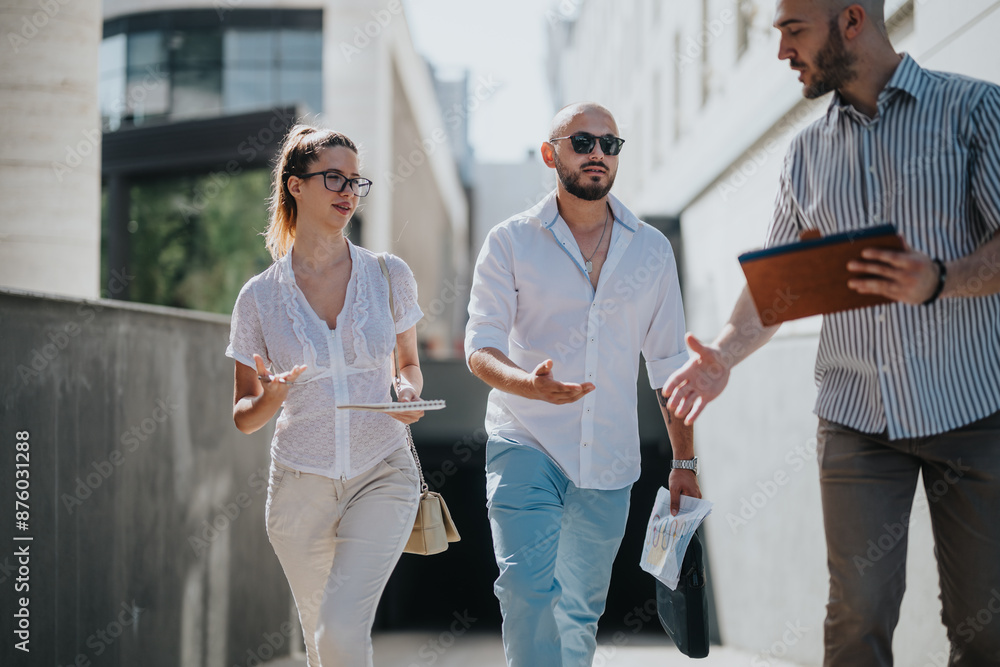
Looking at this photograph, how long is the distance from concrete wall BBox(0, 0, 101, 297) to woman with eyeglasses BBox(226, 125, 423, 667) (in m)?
3.89

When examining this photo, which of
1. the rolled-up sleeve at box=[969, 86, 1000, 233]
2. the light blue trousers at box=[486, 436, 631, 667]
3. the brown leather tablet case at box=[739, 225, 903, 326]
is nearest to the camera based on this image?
the brown leather tablet case at box=[739, 225, 903, 326]

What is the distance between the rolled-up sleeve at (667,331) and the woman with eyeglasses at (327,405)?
0.95 m

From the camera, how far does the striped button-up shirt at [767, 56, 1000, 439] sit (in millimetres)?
2498

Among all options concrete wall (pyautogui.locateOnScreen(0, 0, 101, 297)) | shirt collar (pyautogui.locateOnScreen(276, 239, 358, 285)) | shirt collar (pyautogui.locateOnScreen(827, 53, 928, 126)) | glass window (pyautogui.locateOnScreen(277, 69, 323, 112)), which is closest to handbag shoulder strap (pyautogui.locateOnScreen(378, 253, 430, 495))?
shirt collar (pyautogui.locateOnScreen(276, 239, 358, 285))

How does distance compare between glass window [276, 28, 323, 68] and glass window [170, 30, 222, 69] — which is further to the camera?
glass window [170, 30, 222, 69]

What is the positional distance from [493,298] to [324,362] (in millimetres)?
695

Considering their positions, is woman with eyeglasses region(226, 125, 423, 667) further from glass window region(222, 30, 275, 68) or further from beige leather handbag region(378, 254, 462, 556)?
glass window region(222, 30, 275, 68)

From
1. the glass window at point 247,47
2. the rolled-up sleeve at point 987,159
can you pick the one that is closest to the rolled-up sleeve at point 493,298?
the rolled-up sleeve at point 987,159

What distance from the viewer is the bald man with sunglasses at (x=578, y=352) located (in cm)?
353

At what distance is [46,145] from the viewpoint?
6.74m

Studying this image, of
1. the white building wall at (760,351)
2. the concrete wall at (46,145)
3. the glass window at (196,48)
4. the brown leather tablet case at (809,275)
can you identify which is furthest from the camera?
the glass window at (196,48)

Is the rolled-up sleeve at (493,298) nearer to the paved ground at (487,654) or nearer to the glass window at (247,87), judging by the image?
the paved ground at (487,654)

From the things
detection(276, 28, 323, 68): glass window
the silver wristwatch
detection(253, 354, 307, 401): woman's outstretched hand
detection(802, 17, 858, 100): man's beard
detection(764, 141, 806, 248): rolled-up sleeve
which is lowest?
the silver wristwatch

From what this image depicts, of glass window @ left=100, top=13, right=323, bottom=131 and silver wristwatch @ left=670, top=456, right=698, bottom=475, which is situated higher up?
glass window @ left=100, top=13, right=323, bottom=131
